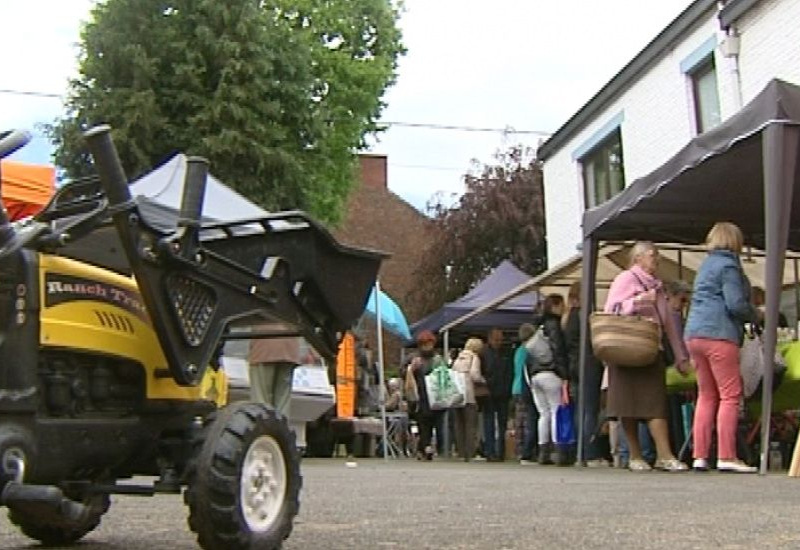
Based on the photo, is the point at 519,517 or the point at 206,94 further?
the point at 206,94

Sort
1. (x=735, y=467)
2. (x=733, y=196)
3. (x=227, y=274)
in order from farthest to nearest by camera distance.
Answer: (x=733, y=196)
(x=735, y=467)
(x=227, y=274)

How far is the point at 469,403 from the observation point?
14.5 metres

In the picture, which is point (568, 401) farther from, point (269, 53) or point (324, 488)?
point (269, 53)

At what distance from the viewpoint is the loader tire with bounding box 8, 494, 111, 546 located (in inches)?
151

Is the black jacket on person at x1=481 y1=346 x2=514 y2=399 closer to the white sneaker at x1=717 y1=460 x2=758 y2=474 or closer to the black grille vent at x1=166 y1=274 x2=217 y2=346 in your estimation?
the white sneaker at x1=717 y1=460 x2=758 y2=474

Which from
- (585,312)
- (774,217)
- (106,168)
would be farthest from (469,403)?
(106,168)

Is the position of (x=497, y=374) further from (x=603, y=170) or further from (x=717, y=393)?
(x=603, y=170)

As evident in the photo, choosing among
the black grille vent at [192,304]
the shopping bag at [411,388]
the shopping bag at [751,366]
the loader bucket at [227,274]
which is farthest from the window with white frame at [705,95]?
the black grille vent at [192,304]

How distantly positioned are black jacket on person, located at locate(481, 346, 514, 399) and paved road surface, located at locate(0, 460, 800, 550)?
655cm

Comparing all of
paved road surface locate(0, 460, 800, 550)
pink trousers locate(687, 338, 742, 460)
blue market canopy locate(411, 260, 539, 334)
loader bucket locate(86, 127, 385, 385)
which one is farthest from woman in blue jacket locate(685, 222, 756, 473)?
blue market canopy locate(411, 260, 539, 334)

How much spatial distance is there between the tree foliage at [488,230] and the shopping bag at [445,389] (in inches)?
629

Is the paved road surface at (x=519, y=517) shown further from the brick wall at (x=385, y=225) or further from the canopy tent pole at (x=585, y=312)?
the brick wall at (x=385, y=225)

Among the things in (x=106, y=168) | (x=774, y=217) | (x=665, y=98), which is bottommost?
(x=106, y=168)

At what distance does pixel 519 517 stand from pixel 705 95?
464 inches
